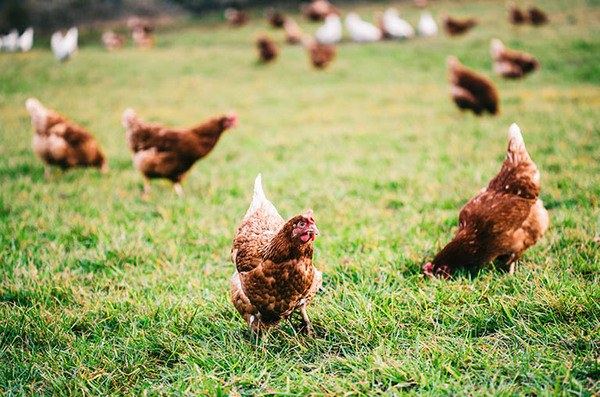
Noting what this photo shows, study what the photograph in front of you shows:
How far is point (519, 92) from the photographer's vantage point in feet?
32.9

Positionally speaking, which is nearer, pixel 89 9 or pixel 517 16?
pixel 517 16

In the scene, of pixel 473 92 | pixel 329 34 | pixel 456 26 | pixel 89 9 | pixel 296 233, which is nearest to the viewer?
pixel 296 233

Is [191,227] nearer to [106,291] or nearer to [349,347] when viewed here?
[106,291]

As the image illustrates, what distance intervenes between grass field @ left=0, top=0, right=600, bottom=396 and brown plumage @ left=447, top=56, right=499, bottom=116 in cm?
31

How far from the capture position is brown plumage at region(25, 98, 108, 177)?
5.44m

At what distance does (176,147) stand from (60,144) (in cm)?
179

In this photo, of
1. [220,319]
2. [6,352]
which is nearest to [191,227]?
[220,319]

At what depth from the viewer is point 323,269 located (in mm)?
3123

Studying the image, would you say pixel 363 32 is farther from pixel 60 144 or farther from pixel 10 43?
pixel 10 43

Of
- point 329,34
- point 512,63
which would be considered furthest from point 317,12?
point 512,63

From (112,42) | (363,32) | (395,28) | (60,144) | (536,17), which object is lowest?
(60,144)

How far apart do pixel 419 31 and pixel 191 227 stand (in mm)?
16589

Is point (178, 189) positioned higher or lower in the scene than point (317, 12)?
lower

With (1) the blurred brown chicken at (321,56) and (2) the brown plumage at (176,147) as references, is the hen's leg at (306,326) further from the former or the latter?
(1) the blurred brown chicken at (321,56)
